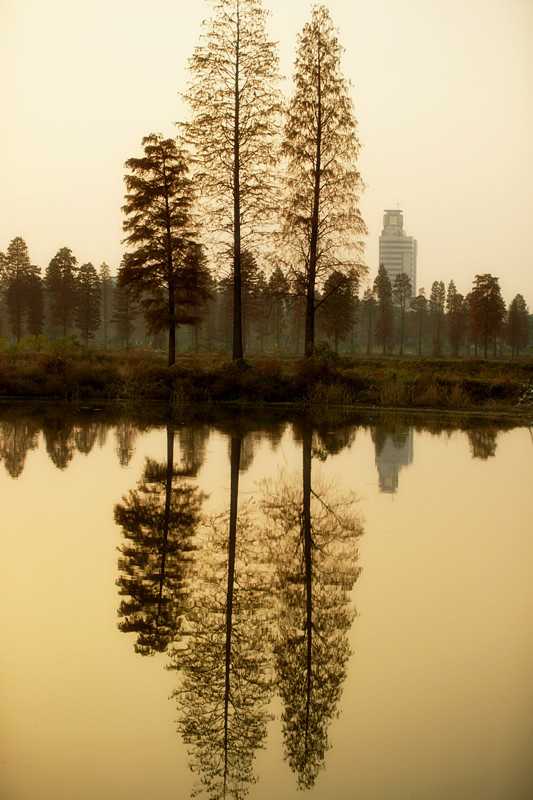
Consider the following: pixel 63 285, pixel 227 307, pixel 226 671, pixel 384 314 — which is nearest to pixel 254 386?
pixel 226 671

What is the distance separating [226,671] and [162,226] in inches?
1413

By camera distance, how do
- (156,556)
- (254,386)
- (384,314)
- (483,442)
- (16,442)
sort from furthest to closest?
(384,314) → (254,386) → (483,442) → (16,442) → (156,556)

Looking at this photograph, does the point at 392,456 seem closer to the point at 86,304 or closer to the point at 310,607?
the point at 310,607

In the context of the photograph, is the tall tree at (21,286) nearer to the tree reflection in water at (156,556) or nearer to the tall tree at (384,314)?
the tall tree at (384,314)

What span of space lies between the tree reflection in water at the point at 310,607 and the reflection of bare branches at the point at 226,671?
0.14 m

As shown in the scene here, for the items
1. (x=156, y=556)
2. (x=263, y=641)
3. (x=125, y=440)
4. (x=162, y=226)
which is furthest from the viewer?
(x=162, y=226)

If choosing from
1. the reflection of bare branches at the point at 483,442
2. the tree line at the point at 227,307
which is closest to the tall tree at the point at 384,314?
the tree line at the point at 227,307

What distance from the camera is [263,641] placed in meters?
4.97

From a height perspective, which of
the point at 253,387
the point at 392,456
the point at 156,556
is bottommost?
the point at 156,556

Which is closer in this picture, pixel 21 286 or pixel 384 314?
pixel 21 286

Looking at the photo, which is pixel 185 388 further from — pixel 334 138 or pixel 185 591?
pixel 185 591

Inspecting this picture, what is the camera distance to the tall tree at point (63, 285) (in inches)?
3775

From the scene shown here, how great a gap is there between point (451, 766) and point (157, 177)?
123 ft

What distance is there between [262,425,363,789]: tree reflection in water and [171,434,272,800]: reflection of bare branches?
0.47 ft
